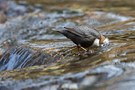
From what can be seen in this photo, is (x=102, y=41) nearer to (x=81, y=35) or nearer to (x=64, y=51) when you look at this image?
(x=81, y=35)

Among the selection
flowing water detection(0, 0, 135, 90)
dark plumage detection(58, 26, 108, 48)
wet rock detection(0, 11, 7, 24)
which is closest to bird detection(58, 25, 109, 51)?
dark plumage detection(58, 26, 108, 48)

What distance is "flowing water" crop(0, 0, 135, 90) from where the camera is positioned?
6211mm

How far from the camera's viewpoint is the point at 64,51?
26.2 feet

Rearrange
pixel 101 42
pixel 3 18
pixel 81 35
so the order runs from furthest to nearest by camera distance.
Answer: pixel 3 18 → pixel 101 42 → pixel 81 35

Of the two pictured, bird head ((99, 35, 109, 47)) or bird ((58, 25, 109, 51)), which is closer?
bird ((58, 25, 109, 51))

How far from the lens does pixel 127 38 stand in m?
8.59

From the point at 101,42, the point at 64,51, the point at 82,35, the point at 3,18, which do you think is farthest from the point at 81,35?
the point at 3,18

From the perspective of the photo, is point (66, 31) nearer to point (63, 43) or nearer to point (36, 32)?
point (63, 43)

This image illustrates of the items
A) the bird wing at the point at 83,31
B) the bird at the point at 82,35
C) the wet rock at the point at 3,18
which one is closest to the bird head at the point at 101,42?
the bird at the point at 82,35

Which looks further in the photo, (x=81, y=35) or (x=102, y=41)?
(x=102, y=41)

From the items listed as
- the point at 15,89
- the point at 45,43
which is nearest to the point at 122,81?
the point at 15,89

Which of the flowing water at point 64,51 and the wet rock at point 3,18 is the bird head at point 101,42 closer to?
the flowing water at point 64,51

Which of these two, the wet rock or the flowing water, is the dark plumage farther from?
the wet rock

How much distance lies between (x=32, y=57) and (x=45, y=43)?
989 millimetres
